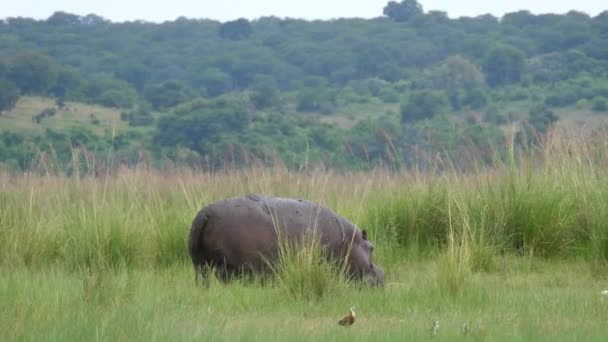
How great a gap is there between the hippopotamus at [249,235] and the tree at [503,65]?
47.1 meters

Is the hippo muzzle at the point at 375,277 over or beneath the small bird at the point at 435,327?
beneath

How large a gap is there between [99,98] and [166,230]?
4236 centimetres

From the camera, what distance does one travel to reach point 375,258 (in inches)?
324

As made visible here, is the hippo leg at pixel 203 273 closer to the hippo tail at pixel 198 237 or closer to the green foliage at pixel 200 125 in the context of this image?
the hippo tail at pixel 198 237

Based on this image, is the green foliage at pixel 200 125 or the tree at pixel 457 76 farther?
the tree at pixel 457 76

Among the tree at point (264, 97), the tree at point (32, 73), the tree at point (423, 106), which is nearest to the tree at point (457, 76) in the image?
the tree at point (423, 106)

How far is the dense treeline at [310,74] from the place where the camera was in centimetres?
3934

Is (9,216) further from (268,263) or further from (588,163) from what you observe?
(588,163)

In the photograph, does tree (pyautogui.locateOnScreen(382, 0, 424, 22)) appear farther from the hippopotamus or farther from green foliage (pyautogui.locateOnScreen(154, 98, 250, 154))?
the hippopotamus

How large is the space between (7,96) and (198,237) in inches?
1457

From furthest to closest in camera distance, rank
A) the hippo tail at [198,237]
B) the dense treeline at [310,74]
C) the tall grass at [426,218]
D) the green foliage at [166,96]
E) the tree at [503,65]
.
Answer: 1. the tree at [503,65]
2. the green foliage at [166,96]
3. the dense treeline at [310,74]
4. the tall grass at [426,218]
5. the hippo tail at [198,237]

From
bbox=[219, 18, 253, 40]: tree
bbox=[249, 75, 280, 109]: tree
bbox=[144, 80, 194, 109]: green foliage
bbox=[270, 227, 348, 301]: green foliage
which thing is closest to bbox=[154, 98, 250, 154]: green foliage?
bbox=[249, 75, 280, 109]: tree

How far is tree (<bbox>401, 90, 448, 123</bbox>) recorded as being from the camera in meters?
43.9

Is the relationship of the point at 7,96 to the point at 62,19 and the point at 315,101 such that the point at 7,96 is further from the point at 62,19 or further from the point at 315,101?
the point at 62,19
